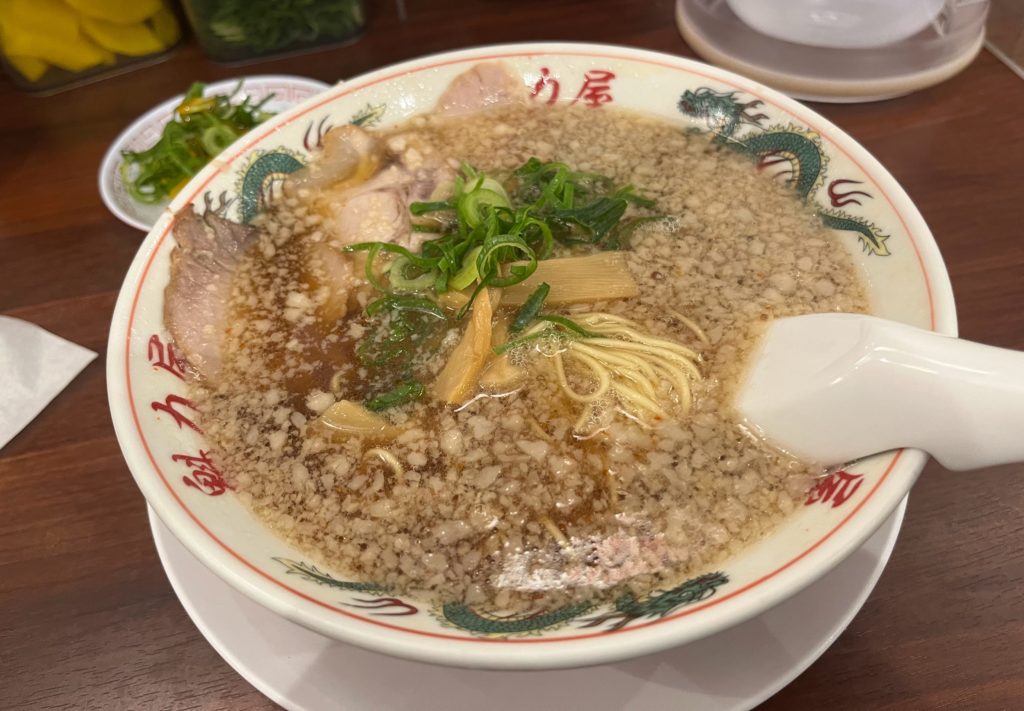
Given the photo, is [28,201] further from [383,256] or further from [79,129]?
[383,256]

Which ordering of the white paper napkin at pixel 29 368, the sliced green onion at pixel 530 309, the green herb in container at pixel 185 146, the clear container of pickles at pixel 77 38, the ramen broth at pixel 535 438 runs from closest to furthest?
1. the ramen broth at pixel 535 438
2. the sliced green onion at pixel 530 309
3. the white paper napkin at pixel 29 368
4. the green herb in container at pixel 185 146
5. the clear container of pickles at pixel 77 38

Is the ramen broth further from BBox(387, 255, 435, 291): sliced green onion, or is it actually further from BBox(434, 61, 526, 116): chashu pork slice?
BBox(434, 61, 526, 116): chashu pork slice

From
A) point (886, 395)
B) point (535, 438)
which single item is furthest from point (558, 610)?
point (886, 395)

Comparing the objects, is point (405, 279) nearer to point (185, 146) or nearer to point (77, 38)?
point (185, 146)

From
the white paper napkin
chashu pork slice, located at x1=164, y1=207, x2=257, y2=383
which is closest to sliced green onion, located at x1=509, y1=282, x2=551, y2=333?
chashu pork slice, located at x1=164, y1=207, x2=257, y2=383

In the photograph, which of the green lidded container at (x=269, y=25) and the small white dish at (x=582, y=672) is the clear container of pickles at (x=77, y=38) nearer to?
the green lidded container at (x=269, y=25)

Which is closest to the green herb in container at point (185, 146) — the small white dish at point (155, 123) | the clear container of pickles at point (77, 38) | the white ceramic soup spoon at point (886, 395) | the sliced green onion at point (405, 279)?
the small white dish at point (155, 123)
